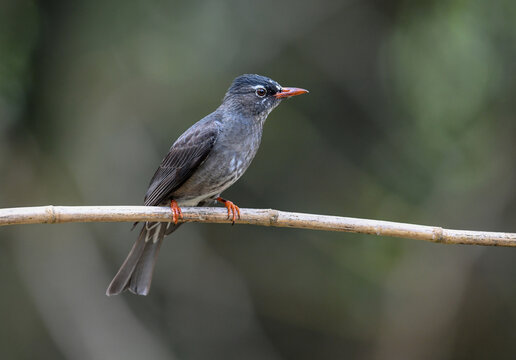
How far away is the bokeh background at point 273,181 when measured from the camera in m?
6.59

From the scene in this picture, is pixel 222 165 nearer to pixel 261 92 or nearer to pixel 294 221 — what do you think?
pixel 261 92

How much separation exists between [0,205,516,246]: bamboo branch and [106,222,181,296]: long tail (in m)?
0.89

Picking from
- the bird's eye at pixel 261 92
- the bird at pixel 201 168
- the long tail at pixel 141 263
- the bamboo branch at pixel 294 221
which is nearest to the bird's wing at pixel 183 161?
the bird at pixel 201 168

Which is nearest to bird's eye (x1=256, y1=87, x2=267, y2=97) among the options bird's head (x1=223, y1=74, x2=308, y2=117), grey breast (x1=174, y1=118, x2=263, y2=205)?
bird's head (x1=223, y1=74, x2=308, y2=117)

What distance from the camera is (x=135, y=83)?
699cm

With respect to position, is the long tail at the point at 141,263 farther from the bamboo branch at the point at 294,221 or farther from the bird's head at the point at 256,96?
the bird's head at the point at 256,96

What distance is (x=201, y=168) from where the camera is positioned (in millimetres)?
4777

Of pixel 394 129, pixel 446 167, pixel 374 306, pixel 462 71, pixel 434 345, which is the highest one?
pixel 462 71

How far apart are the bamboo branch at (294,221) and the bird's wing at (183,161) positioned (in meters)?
0.76

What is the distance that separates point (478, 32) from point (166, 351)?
4.58 metres

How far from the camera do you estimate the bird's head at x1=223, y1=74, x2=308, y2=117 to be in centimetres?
507

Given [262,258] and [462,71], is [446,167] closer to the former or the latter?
[462,71]

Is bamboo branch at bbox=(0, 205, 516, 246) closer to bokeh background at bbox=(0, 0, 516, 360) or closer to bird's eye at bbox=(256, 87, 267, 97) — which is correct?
bird's eye at bbox=(256, 87, 267, 97)

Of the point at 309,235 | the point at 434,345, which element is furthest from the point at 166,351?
the point at 434,345
